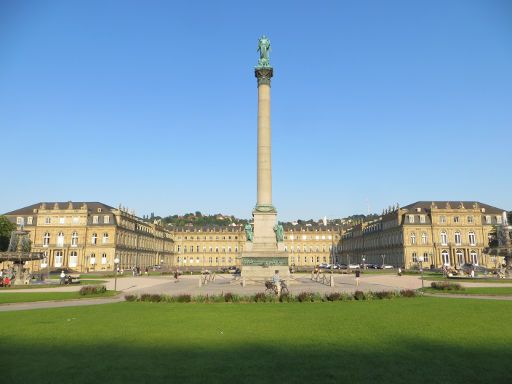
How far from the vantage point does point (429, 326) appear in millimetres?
16156

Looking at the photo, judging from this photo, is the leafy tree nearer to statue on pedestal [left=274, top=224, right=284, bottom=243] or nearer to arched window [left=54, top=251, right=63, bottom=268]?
arched window [left=54, top=251, right=63, bottom=268]

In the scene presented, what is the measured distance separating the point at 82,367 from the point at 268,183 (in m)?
41.1

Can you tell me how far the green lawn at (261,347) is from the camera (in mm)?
9875

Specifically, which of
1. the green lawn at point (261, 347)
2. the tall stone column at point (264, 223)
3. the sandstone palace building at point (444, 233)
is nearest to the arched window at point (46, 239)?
the tall stone column at point (264, 223)

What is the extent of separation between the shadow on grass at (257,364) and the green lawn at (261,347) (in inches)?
1.0

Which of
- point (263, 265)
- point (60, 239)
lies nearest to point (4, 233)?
point (60, 239)

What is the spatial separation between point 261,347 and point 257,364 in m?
1.94

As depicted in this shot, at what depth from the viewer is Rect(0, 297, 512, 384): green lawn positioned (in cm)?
988

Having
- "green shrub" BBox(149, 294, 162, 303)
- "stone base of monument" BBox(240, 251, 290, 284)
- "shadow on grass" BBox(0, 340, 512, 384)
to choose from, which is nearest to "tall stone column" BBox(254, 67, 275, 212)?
"stone base of monument" BBox(240, 251, 290, 284)

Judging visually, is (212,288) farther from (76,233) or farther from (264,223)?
(76,233)

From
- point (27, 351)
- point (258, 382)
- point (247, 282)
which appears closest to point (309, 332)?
point (258, 382)

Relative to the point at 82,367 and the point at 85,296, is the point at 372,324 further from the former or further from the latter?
the point at 85,296

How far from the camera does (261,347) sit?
495 inches

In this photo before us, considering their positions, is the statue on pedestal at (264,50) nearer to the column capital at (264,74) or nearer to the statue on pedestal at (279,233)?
the column capital at (264,74)
